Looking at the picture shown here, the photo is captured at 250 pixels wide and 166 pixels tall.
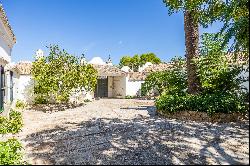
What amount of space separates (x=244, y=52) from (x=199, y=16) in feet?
30.8

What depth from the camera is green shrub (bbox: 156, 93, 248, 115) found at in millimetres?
12242

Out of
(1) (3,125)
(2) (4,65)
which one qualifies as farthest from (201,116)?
(2) (4,65)

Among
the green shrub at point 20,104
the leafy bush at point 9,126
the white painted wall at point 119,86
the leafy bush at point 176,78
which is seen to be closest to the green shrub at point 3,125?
the leafy bush at point 9,126

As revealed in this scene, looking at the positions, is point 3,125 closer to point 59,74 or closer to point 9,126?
point 9,126

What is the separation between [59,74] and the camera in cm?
2120

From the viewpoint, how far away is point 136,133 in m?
10.4

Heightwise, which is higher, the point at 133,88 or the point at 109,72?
the point at 109,72

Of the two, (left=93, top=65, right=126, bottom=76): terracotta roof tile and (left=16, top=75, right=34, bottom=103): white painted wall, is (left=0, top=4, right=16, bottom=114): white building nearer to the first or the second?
(left=16, top=75, right=34, bottom=103): white painted wall

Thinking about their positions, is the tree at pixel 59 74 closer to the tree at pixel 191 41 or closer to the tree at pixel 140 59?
the tree at pixel 191 41

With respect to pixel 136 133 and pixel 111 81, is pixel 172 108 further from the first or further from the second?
pixel 111 81

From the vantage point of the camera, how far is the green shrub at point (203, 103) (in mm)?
12242

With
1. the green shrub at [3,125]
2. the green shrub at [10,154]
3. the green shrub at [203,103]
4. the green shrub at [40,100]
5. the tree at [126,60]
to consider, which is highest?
the tree at [126,60]

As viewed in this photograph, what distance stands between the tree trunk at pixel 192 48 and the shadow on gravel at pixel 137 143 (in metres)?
3.33

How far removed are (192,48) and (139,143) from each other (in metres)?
7.53
